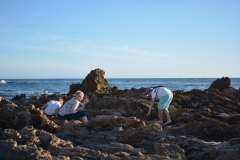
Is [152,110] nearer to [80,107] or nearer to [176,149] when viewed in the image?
[80,107]

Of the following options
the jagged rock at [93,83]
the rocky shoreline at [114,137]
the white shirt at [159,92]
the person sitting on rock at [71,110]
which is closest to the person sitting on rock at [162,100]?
the white shirt at [159,92]

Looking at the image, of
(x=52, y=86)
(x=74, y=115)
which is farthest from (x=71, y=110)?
(x=52, y=86)

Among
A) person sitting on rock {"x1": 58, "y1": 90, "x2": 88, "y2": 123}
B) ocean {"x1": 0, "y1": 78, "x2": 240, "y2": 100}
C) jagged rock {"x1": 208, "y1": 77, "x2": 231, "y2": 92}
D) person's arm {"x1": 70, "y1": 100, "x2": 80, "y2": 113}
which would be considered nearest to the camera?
person sitting on rock {"x1": 58, "y1": 90, "x2": 88, "y2": 123}

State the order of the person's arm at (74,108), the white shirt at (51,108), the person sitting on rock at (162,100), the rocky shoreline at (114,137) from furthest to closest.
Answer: the person sitting on rock at (162,100) < the white shirt at (51,108) < the person's arm at (74,108) < the rocky shoreline at (114,137)

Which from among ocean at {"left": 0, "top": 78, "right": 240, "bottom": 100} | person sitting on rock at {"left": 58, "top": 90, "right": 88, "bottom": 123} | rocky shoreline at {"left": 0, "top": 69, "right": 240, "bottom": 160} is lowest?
ocean at {"left": 0, "top": 78, "right": 240, "bottom": 100}

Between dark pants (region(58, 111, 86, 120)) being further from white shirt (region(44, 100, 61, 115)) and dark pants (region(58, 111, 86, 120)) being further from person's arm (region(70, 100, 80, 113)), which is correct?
white shirt (region(44, 100, 61, 115))

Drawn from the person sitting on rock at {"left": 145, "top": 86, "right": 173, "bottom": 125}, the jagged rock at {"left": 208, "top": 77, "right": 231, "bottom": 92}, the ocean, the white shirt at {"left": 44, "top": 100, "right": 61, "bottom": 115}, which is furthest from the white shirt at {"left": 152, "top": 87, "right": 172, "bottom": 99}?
the ocean

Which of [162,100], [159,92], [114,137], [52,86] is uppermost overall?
[159,92]

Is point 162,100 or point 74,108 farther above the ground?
point 162,100

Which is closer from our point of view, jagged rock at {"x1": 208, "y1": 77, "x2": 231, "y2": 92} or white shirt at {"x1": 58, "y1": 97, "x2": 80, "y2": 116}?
white shirt at {"x1": 58, "y1": 97, "x2": 80, "y2": 116}

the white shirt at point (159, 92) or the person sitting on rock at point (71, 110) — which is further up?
the white shirt at point (159, 92)

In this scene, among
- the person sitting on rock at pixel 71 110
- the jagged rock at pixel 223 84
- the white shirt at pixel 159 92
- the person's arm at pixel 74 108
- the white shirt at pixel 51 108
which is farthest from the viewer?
the jagged rock at pixel 223 84

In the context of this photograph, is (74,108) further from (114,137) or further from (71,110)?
(114,137)

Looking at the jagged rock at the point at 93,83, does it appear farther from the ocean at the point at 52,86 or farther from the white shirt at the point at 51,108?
the white shirt at the point at 51,108
